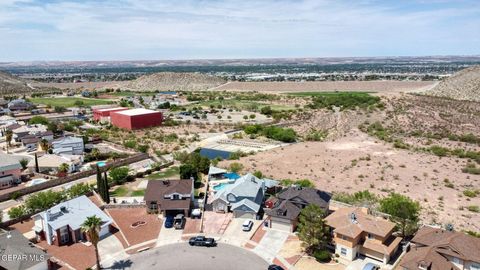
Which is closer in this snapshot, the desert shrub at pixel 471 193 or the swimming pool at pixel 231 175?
the desert shrub at pixel 471 193

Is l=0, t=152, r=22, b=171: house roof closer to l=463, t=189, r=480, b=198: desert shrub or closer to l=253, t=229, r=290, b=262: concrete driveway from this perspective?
l=253, t=229, r=290, b=262: concrete driveway

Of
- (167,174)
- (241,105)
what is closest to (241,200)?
(167,174)

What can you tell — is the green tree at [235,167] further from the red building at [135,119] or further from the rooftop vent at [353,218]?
the red building at [135,119]

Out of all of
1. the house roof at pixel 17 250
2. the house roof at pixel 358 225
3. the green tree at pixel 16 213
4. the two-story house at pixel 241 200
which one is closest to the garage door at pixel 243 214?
the two-story house at pixel 241 200

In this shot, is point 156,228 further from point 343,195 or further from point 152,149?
point 152,149

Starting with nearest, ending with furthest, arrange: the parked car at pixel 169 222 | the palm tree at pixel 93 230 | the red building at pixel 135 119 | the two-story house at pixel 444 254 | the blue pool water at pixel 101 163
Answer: the two-story house at pixel 444 254
the palm tree at pixel 93 230
the parked car at pixel 169 222
the blue pool water at pixel 101 163
the red building at pixel 135 119

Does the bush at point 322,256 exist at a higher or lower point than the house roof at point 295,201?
lower

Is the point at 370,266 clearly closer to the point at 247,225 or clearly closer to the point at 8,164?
the point at 247,225
